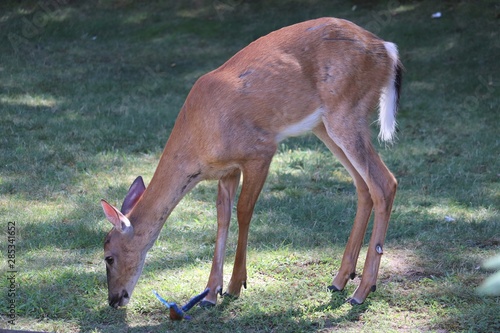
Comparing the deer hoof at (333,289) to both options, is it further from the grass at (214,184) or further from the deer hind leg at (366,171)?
the deer hind leg at (366,171)

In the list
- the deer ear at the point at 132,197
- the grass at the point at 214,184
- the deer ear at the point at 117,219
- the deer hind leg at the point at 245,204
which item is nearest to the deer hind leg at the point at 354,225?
the grass at the point at 214,184

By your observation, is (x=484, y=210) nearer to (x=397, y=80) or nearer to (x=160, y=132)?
(x=397, y=80)

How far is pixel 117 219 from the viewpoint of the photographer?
15.7 ft

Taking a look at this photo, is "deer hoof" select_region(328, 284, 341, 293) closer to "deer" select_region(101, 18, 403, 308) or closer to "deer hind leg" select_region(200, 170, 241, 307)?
"deer" select_region(101, 18, 403, 308)

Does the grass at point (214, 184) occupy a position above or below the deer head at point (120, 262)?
below

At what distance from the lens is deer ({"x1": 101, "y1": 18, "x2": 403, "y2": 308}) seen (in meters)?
5.00

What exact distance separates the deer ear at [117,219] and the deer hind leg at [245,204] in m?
0.76

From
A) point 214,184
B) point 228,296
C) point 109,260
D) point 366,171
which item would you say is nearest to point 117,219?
point 109,260

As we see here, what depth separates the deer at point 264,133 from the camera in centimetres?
500

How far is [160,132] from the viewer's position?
9078mm

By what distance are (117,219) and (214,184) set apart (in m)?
2.85

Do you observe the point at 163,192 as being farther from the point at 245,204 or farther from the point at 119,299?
the point at 119,299

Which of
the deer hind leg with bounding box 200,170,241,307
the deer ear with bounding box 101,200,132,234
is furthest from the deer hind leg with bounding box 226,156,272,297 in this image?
the deer ear with bounding box 101,200,132,234

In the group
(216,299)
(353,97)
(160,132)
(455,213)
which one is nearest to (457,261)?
(455,213)
